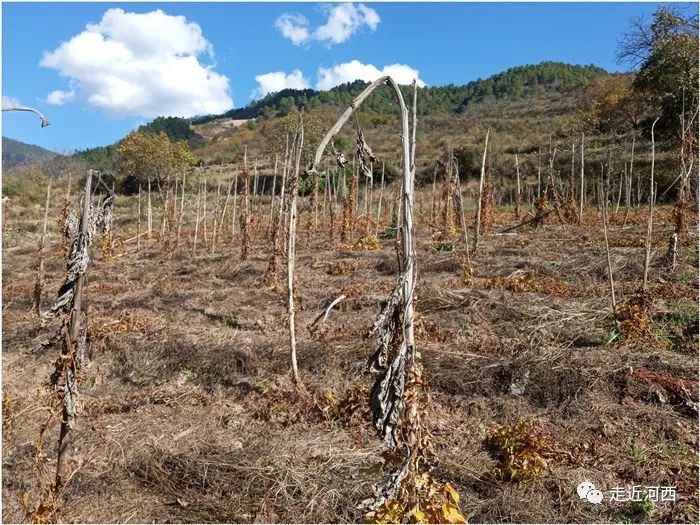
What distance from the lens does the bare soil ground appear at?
3.44 m

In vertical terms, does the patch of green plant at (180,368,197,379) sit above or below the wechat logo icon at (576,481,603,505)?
above

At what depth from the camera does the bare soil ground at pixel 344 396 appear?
3441mm

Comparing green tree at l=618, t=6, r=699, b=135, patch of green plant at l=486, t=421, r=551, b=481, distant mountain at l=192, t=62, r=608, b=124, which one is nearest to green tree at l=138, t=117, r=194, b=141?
distant mountain at l=192, t=62, r=608, b=124

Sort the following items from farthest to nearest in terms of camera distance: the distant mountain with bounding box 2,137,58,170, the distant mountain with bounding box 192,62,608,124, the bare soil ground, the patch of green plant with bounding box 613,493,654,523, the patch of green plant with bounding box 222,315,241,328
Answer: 1. the distant mountain with bounding box 192,62,608,124
2. the distant mountain with bounding box 2,137,58,170
3. the patch of green plant with bounding box 222,315,241,328
4. the bare soil ground
5. the patch of green plant with bounding box 613,493,654,523

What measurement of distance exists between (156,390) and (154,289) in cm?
402

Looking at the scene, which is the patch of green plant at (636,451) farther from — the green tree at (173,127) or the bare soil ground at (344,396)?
the green tree at (173,127)

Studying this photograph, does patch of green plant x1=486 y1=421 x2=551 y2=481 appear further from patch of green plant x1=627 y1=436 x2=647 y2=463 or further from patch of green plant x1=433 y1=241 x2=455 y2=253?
patch of green plant x1=433 y1=241 x2=455 y2=253

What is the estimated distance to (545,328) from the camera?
575 cm

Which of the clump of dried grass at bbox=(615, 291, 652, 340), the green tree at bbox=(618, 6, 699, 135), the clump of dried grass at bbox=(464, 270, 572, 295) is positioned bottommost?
the clump of dried grass at bbox=(615, 291, 652, 340)

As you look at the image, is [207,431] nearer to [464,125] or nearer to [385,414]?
[385,414]

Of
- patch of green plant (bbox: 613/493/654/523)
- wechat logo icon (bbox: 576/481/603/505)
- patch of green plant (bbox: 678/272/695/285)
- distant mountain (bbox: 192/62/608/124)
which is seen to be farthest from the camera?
distant mountain (bbox: 192/62/608/124)

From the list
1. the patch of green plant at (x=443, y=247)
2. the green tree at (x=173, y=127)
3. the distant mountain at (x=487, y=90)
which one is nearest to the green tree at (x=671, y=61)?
the patch of green plant at (x=443, y=247)

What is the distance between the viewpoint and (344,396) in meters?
4.83

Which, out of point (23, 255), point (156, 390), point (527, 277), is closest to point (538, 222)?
point (527, 277)
